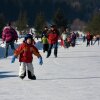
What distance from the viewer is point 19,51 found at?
10.8 m

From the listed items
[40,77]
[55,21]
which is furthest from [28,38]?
[55,21]

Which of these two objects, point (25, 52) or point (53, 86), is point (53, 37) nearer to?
point (25, 52)

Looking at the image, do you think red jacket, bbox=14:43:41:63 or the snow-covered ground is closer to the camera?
the snow-covered ground

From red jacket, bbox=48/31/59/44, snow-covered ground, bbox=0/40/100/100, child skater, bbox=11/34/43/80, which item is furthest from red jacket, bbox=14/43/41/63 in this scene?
red jacket, bbox=48/31/59/44

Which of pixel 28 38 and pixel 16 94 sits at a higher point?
pixel 28 38

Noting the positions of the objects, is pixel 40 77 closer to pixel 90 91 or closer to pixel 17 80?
pixel 17 80

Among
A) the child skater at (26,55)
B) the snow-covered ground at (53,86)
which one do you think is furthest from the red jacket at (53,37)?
the child skater at (26,55)

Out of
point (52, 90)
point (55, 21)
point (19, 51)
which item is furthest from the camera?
point (55, 21)

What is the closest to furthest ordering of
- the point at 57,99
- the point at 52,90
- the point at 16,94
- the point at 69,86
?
the point at 57,99, the point at 16,94, the point at 52,90, the point at 69,86

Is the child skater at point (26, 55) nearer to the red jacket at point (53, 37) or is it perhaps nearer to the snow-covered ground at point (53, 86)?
the snow-covered ground at point (53, 86)

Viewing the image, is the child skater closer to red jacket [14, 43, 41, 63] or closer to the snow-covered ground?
red jacket [14, 43, 41, 63]

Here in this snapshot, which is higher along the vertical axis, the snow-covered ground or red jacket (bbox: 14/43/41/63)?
red jacket (bbox: 14/43/41/63)

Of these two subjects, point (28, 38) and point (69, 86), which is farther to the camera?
point (28, 38)

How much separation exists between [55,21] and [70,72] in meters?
107
